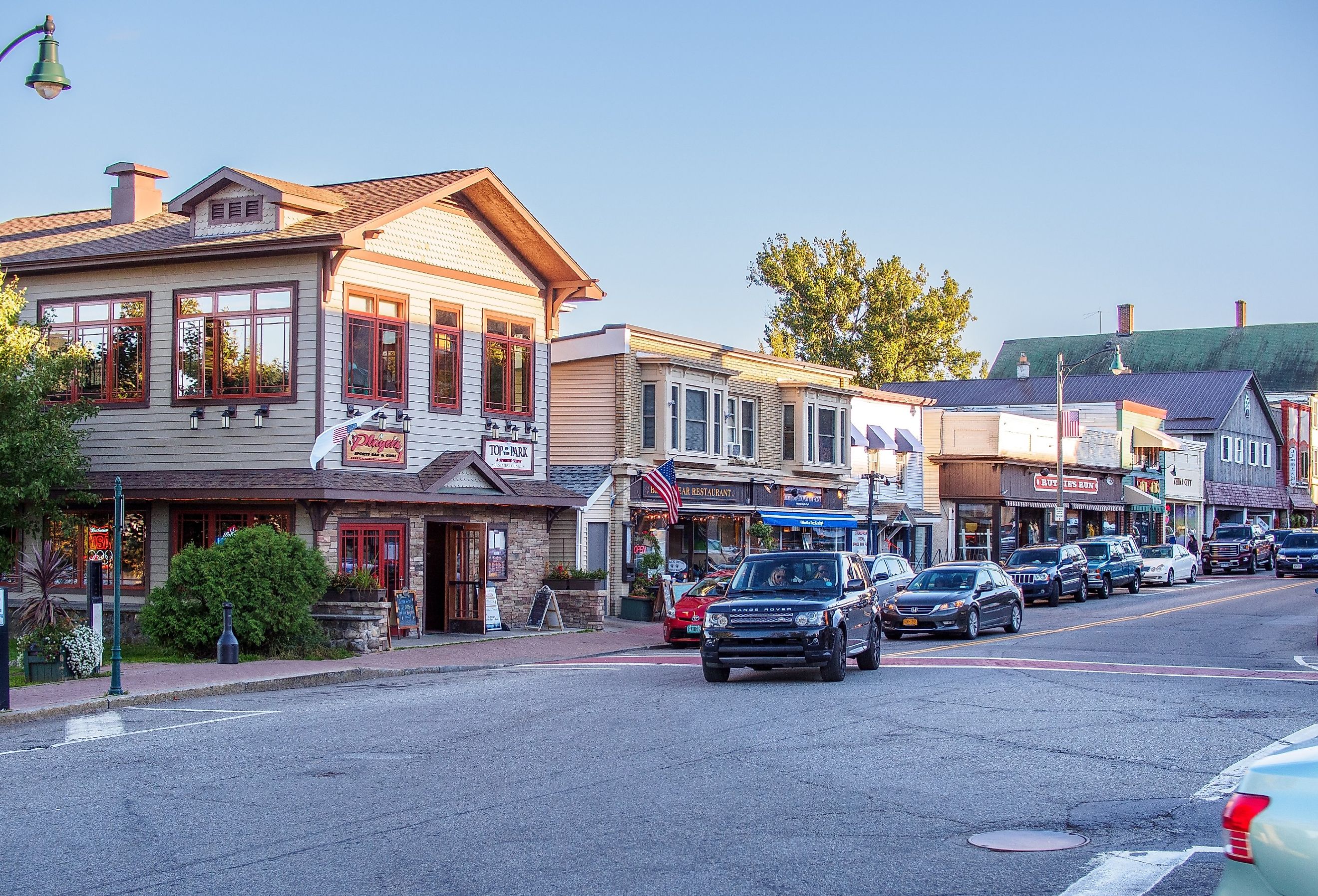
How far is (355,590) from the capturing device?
24.2 meters

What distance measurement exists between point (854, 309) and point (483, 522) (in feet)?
156

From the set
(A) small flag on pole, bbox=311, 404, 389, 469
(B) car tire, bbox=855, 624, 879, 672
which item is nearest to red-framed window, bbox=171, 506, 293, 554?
(A) small flag on pole, bbox=311, 404, 389, 469

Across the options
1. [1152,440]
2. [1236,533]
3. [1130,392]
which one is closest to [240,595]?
[1236,533]

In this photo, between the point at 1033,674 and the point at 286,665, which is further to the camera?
the point at 286,665

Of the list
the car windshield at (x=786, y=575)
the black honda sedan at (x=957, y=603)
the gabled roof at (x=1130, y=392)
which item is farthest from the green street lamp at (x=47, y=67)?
the gabled roof at (x=1130, y=392)

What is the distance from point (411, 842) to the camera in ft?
29.7

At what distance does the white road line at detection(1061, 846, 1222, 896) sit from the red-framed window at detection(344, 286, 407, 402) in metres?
19.5

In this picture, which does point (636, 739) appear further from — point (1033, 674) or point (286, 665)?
point (286, 665)

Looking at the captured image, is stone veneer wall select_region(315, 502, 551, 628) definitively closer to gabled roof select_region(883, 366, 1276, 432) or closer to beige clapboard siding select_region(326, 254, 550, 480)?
beige clapboard siding select_region(326, 254, 550, 480)

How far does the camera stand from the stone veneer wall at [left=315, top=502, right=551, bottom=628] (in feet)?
83.7

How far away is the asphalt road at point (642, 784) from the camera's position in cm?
826

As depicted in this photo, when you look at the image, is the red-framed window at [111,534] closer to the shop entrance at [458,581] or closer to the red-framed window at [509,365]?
the shop entrance at [458,581]

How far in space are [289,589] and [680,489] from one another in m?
15.4

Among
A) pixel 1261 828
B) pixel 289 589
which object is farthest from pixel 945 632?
pixel 1261 828
